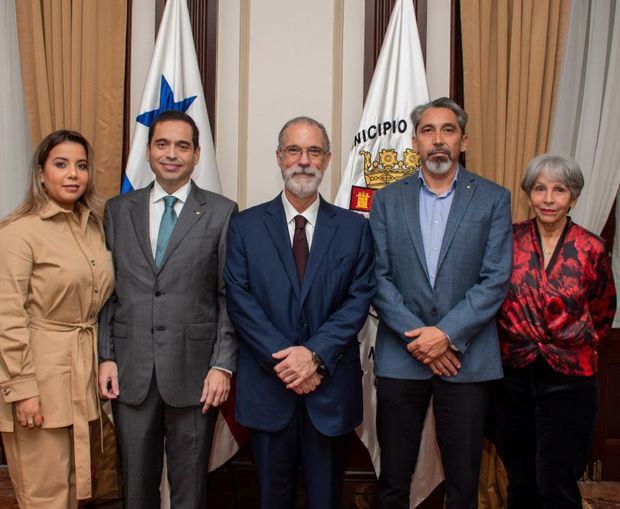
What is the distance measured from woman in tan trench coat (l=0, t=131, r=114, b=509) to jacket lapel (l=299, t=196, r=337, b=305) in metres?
0.72

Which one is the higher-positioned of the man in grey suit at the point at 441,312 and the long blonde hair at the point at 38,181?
the long blonde hair at the point at 38,181

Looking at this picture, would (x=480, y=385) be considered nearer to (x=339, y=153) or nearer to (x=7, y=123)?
(x=339, y=153)

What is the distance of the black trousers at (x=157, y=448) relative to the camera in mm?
2162

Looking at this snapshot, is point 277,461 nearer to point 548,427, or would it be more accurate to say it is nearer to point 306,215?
point 306,215

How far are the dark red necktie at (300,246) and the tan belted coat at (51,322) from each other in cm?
69

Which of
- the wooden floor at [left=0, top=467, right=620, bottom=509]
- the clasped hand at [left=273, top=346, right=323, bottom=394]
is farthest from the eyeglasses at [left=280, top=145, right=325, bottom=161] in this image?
the wooden floor at [left=0, top=467, right=620, bottom=509]

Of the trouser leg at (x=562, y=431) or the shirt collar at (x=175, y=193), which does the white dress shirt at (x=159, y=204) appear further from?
the trouser leg at (x=562, y=431)

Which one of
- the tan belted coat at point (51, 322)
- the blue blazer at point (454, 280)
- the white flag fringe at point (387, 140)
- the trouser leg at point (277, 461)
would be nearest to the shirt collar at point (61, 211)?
the tan belted coat at point (51, 322)

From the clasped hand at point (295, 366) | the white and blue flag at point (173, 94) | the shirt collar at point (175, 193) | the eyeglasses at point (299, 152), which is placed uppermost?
the white and blue flag at point (173, 94)

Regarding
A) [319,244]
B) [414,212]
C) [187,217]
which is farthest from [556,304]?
[187,217]

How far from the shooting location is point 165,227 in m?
2.21

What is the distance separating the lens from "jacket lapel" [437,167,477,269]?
2164mm

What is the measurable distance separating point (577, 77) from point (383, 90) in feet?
3.58

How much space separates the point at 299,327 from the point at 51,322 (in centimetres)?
85
